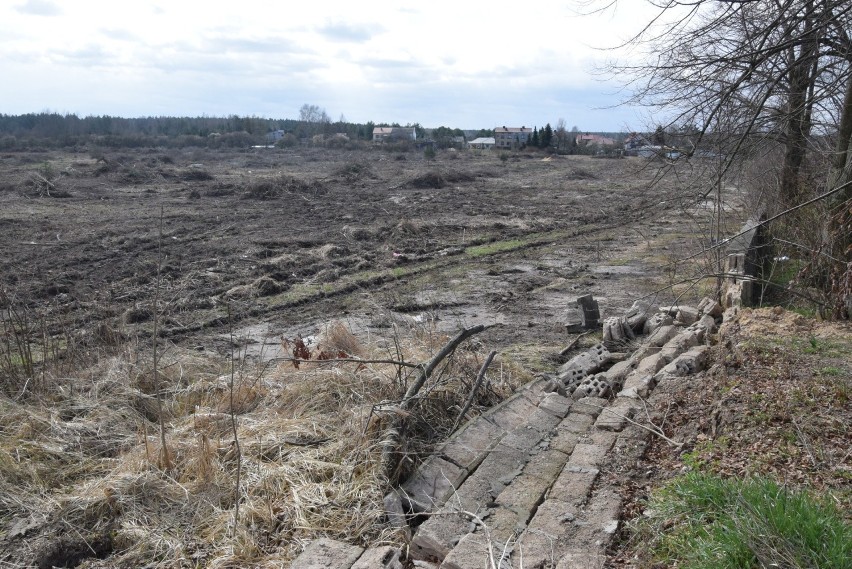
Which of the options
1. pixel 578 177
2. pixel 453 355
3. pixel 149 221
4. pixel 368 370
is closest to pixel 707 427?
pixel 453 355

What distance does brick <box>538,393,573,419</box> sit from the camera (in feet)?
19.2

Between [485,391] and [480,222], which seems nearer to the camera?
[485,391]

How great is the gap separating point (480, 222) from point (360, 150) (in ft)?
148

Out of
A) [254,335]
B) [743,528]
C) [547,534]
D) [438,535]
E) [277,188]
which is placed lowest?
[254,335]

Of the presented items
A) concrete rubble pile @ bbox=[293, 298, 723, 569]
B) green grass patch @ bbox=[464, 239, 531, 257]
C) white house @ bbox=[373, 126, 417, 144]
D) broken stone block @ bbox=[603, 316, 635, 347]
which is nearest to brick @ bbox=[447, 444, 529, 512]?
concrete rubble pile @ bbox=[293, 298, 723, 569]

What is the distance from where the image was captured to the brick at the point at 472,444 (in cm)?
502

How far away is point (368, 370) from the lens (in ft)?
21.4

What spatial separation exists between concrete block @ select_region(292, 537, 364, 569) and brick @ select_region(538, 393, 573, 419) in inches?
91.8

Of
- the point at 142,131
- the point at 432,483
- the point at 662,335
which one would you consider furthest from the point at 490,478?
Answer: the point at 142,131

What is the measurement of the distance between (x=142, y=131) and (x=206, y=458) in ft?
380

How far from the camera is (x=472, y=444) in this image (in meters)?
5.24

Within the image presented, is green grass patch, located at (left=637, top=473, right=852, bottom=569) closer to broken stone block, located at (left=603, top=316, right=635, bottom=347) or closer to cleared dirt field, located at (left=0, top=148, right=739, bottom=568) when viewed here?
cleared dirt field, located at (left=0, top=148, right=739, bottom=568)

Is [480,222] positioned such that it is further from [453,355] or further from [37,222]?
[453,355]

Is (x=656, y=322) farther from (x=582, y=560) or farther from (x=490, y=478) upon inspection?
(x=582, y=560)
